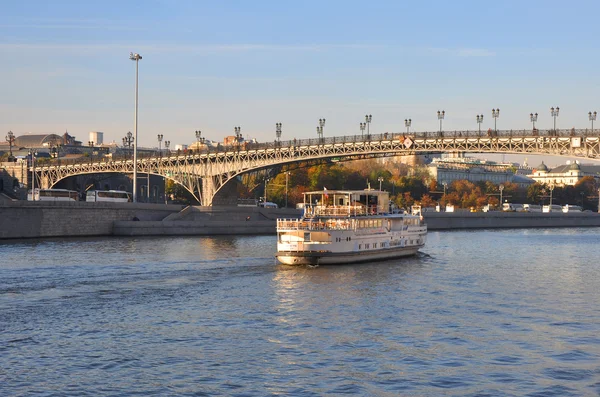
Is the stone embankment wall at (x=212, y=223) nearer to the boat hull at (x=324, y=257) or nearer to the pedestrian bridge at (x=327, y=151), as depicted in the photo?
the pedestrian bridge at (x=327, y=151)

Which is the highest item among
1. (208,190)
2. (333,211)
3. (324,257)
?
(208,190)

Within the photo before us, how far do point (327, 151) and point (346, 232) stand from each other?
51.5m

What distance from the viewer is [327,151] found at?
105562 millimetres

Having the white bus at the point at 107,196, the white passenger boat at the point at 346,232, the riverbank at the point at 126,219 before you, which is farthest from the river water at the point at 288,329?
the white bus at the point at 107,196

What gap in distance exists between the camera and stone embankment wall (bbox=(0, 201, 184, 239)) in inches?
2805

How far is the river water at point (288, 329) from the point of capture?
24.7 m

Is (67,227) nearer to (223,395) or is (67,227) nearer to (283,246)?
(283,246)

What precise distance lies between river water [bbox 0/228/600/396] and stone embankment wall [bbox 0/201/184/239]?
17026 millimetres

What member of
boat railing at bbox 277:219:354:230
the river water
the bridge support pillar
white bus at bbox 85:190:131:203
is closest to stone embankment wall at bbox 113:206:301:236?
white bus at bbox 85:190:131:203

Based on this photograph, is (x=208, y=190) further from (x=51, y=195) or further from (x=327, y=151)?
(x=51, y=195)

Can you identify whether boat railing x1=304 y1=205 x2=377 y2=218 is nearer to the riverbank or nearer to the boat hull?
the boat hull

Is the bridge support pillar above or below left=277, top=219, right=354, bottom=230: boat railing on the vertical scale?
above

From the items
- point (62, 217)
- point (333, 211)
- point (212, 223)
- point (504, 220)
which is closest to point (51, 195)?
point (62, 217)

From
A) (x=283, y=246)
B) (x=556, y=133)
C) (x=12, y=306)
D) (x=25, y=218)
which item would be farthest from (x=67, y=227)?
(x=556, y=133)
